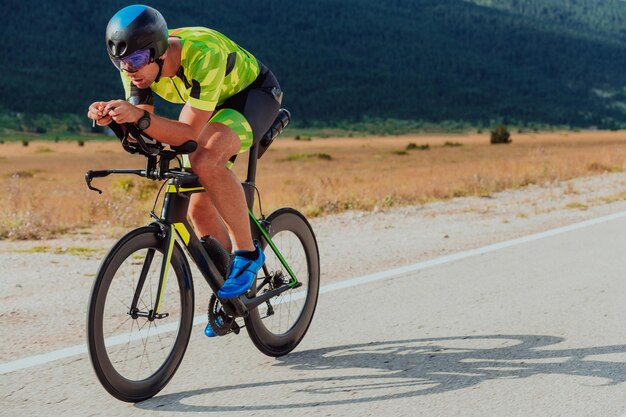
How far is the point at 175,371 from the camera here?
4.57 m

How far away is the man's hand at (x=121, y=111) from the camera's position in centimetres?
384

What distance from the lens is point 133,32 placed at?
396cm

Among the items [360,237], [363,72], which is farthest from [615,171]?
[363,72]

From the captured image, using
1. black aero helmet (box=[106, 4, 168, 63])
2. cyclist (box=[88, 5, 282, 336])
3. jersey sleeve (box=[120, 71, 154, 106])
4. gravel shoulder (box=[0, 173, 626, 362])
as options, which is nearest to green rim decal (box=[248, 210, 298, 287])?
cyclist (box=[88, 5, 282, 336])

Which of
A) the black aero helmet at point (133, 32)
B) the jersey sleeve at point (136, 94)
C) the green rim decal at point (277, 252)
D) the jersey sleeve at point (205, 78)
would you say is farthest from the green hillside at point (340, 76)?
the black aero helmet at point (133, 32)

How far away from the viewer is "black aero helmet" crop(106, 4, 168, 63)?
13.0ft

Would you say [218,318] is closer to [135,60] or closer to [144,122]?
[144,122]

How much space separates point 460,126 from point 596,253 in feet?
451

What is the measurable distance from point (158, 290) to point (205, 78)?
1.00 m

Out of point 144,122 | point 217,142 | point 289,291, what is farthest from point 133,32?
point 289,291

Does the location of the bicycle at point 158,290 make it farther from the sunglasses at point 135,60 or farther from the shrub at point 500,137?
the shrub at point 500,137

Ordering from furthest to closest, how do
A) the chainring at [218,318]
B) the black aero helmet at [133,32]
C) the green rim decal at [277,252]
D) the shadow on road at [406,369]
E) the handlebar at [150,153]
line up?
the green rim decal at [277,252] < the chainring at [218,318] < the shadow on road at [406,369] < the handlebar at [150,153] < the black aero helmet at [133,32]

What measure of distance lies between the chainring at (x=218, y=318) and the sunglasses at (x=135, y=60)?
1.24m

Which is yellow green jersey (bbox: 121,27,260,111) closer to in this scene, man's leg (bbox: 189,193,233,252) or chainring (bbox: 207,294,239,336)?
man's leg (bbox: 189,193,233,252)
